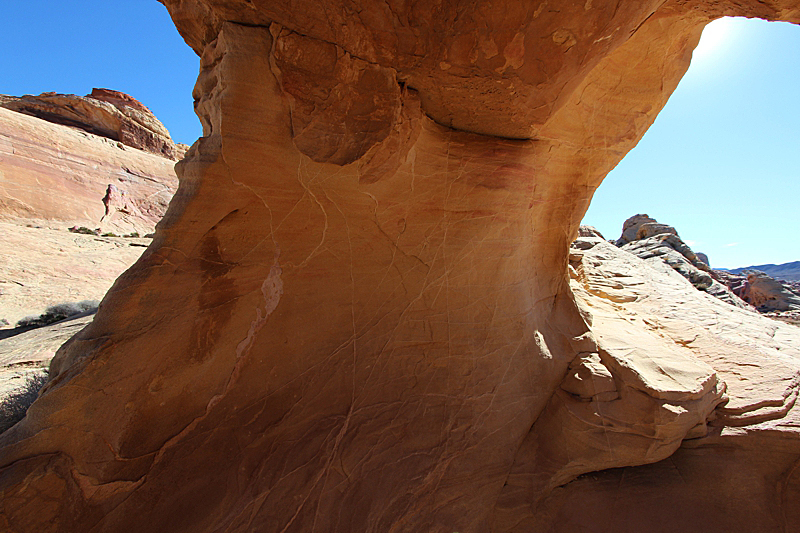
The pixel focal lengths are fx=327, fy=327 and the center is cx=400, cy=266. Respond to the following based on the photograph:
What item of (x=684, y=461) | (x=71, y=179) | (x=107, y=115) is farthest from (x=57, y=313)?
(x=107, y=115)

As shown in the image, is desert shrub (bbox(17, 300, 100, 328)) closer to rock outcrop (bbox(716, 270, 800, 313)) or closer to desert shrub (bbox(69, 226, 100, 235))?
desert shrub (bbox(69, 226, 100, 235))

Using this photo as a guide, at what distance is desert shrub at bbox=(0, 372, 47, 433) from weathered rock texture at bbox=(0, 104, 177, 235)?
413 inches

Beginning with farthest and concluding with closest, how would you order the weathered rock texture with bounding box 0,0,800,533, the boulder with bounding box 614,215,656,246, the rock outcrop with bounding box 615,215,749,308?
the boulder with bounding box 614,215,656,246
the rock outcrop with bounding box 615,215,749,308
the weathered rock texture with bounding box 0,0,800,533

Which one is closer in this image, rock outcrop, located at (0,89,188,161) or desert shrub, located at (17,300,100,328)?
desert shrub, located at (17,300,100,328)

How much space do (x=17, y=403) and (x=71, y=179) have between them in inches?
527

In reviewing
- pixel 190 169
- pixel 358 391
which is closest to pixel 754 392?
pixel 358 391

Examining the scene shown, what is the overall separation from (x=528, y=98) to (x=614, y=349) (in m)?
2.76

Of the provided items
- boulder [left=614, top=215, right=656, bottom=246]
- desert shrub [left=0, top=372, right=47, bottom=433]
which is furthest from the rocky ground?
boulder [left=614, top=215, right=656, bottom=246]

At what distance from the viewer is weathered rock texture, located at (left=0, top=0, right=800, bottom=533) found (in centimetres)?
181

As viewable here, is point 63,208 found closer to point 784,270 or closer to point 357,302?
point 357,302

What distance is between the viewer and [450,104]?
240 cm

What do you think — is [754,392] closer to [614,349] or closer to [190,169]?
[614,349]

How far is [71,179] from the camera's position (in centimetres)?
1192

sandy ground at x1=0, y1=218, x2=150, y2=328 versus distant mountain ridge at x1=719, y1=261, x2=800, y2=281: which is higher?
distant mountain ridge at x1=719, y1=261, x2=800, y2=281
